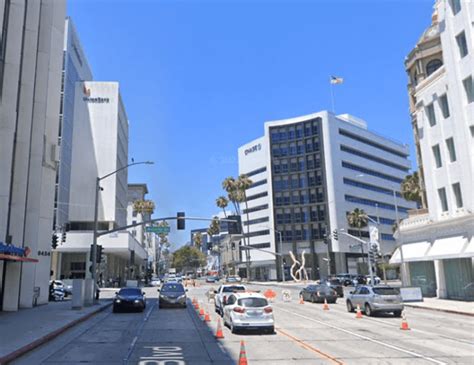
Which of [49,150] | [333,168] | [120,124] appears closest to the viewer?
[49,150]

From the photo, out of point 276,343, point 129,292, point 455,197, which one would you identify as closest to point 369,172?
point 455,197

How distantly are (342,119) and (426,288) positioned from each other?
66.6m

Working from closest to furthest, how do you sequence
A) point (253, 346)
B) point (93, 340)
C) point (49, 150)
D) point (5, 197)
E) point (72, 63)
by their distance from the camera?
point (253, 346)
point (93, 340)
point (5, 197)
point (49, 150)
point (72, 63)

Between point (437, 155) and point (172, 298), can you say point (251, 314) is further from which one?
point (437, 155)

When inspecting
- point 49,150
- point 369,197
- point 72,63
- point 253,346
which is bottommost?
point 253,346

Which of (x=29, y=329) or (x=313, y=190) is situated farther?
(x=313, y=190)

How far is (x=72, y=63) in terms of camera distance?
69.0m

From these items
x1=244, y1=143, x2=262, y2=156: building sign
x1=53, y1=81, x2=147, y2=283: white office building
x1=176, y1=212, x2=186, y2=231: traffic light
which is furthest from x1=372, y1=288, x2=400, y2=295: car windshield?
x1=244, y1=143, x2=262, y2=156: building sign

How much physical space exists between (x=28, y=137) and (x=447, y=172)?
98.0ft

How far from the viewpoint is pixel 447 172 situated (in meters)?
35.6

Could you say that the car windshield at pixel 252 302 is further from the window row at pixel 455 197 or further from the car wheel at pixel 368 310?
the window row at pixel 455 197

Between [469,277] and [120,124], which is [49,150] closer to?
[469,277]

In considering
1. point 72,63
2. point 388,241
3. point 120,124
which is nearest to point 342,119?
point 388,241

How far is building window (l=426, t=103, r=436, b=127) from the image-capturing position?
3843cm
